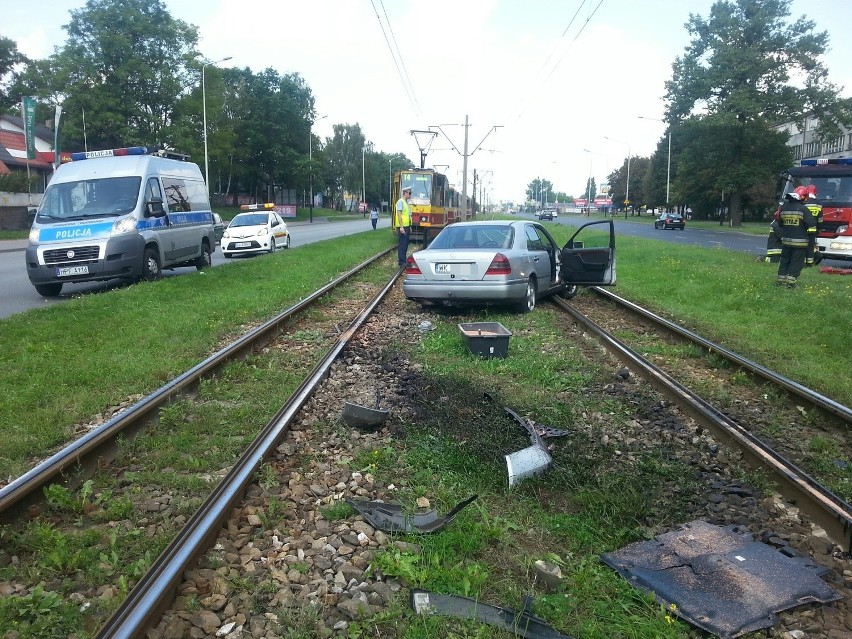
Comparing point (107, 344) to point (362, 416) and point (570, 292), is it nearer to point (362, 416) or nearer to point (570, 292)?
point (362, 416)

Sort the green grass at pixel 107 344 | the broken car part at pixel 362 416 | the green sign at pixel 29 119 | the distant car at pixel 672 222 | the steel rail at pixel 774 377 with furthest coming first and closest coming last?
the distant car at pixel 672 222 < the green sign at pixel 29 119 < the steel rail at pixel 774 377 < the green grass at pixel 107 344 < the broken car part at pixel 362 416

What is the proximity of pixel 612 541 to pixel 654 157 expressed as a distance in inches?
3729

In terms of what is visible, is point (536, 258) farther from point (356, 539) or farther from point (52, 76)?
point (52, 76)

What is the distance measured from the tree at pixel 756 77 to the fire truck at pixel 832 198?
34.5 metres

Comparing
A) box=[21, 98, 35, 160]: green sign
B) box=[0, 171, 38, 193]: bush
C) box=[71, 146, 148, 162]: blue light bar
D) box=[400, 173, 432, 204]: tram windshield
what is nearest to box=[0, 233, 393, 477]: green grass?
box=[71, 146, 148, 162]: blue light bar

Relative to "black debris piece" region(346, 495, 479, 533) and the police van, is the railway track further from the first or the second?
the police van

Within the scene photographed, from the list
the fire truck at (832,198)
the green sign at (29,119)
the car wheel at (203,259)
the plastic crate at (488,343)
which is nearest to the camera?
the plastic crate at (488,343)

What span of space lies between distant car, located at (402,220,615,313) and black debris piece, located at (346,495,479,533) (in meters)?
6.23

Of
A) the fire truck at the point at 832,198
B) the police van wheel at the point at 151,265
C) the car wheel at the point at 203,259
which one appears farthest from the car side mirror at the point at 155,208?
the fire truck at the point at 832,198

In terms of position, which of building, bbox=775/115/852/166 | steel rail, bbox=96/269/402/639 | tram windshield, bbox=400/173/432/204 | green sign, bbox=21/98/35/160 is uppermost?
building, bbox=775/115/852/166

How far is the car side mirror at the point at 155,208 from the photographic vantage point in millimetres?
13938

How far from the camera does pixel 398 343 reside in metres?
8.84

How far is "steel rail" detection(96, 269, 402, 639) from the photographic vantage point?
2764mm

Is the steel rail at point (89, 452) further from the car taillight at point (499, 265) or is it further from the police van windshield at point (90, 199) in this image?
the police van windshield at point (90, 199)
